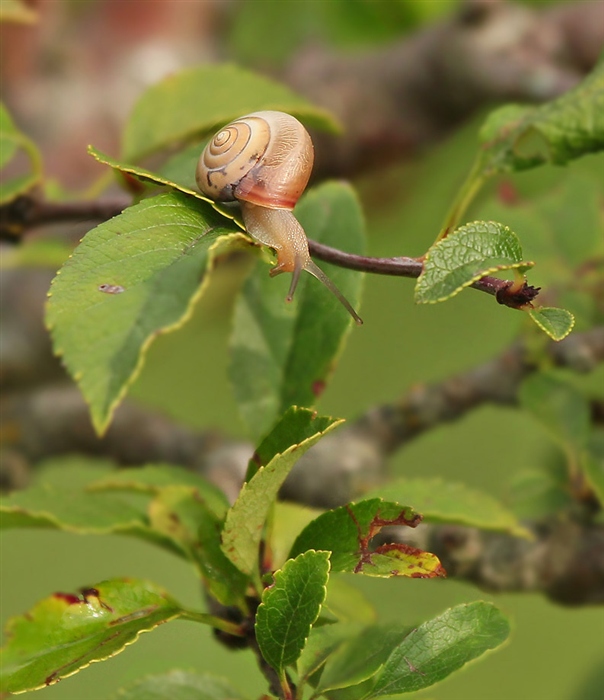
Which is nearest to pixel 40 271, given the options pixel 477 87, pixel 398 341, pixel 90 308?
pixel 398 341

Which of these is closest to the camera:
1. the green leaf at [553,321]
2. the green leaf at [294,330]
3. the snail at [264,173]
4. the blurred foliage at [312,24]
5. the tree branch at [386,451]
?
the green leaf at [553,321]

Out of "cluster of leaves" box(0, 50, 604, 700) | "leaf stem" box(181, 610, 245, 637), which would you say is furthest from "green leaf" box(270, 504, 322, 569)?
"leaf stem" box(181, 610, 245, 637)

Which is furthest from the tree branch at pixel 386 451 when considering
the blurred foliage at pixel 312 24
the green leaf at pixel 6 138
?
the blurred foliage at pixel 312 24

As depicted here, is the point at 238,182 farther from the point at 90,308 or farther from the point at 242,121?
the point at 90,308

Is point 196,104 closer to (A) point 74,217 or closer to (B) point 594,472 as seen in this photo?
(A) point 74,217

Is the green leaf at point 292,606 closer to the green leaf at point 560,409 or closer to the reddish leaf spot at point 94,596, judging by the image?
the reddish leaf spot at point 94,596

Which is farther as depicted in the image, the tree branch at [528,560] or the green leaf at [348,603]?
the tree branch at [528,560]

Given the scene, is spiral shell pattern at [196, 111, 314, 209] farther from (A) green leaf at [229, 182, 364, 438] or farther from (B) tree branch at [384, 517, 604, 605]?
(B) tree branch at [384, 517, 604, 605]

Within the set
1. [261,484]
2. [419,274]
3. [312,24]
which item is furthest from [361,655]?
[312,24]
